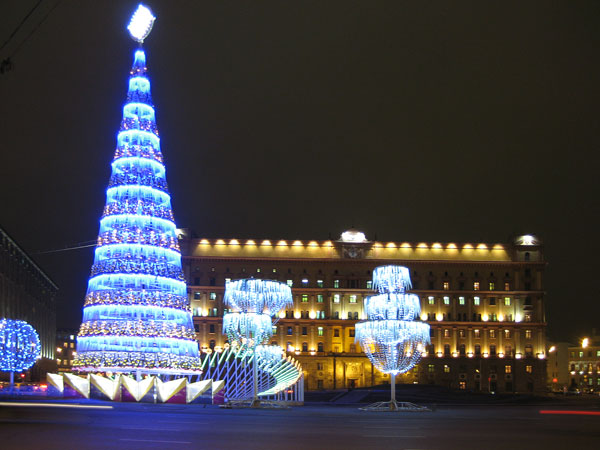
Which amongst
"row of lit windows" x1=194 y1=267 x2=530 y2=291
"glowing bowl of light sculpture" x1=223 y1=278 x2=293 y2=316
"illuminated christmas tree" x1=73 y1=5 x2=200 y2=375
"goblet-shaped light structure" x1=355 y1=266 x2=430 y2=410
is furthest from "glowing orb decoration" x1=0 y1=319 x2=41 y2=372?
"row of lit windows" x1=194 y1=267 x2=530 y2=291

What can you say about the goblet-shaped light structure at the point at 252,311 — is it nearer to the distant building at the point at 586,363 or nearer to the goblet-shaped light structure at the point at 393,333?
the goblet-shaped light structure at the point at 393,333

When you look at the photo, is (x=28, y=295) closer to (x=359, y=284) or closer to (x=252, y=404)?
(x=359, y=284)

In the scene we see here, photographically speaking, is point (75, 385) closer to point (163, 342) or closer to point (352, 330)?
point (163, 342)

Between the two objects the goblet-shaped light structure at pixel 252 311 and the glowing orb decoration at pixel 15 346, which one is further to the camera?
the glowing orb decoration at pixel 15 346

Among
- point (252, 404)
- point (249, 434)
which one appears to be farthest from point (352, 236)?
point (249, 434)

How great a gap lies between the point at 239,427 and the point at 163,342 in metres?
19.5

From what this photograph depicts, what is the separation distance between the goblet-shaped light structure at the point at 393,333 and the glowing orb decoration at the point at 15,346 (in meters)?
20.9

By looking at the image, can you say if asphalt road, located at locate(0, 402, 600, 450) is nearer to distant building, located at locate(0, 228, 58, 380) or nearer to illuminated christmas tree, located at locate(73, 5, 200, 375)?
illuminated christmas tree, located at locate(73, 5, 200, 375)

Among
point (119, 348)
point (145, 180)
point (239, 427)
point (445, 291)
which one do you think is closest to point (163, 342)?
point (119, 348)

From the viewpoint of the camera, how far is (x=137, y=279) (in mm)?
43875

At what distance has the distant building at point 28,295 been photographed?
278 ft

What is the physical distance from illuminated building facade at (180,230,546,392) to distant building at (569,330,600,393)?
2646 inches

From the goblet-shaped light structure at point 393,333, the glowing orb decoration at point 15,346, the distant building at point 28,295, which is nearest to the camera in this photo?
the goblet-shaped light structure at point 393,333

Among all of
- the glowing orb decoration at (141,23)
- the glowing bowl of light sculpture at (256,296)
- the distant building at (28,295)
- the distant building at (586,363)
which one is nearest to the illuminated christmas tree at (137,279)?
the glowing bowl of light sculpture at (256,296)
